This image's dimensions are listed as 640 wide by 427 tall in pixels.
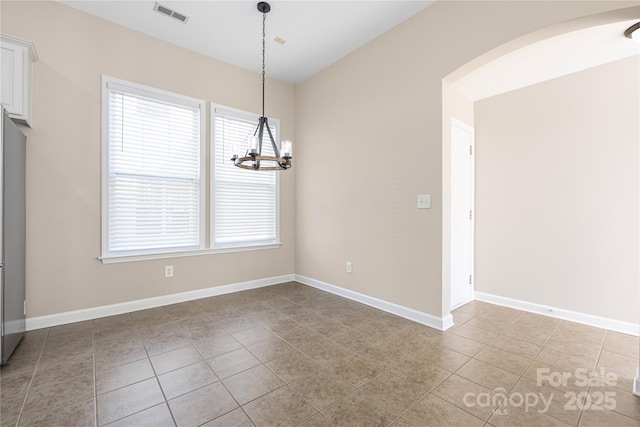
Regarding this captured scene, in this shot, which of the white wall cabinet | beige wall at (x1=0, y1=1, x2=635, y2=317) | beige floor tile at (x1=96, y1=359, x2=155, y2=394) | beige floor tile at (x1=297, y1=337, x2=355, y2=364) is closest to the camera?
beige floor tile at (x1=96, y1=359, x2=155, y2=394)

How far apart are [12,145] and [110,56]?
1.46 metres

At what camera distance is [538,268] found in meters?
3.22

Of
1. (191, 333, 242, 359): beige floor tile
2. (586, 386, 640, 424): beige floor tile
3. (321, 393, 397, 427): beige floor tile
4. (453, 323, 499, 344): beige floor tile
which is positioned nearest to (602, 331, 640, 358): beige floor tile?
(586, 386, 640, 424): beige floor tile

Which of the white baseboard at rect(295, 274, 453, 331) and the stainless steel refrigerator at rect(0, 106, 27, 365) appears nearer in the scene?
the stainless steel refrigerator at rect(0, 106, 27, 365)

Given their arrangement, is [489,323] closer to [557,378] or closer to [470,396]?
[557,378]

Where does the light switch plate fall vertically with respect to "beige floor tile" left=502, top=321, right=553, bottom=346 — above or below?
above

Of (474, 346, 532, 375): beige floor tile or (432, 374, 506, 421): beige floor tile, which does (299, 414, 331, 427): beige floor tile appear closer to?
(432, 374, 506, 421): beige floor tile

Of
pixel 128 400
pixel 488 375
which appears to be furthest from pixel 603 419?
pixel 128 400

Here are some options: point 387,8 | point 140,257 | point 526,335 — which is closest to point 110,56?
point 140,257

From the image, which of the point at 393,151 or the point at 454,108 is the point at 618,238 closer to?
the point at 454,108

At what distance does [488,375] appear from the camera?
6.46 feet

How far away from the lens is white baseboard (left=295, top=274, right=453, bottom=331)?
276 cm

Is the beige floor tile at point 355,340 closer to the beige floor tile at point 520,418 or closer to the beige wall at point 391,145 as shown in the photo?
the beige wall at point 391,145

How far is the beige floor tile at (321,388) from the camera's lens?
1.70 m
